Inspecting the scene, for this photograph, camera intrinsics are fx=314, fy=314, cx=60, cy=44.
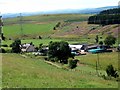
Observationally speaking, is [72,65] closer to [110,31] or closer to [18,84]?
[18,84]

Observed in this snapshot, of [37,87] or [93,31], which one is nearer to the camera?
[37,87]

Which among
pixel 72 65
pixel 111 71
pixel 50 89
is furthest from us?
pixel 72 65

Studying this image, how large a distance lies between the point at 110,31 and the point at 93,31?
12.5 m

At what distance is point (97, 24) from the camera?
18688cm


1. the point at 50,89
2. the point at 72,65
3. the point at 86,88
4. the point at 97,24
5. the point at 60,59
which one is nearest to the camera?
the point at 50,89

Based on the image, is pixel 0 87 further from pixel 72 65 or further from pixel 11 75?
pixel 72 65

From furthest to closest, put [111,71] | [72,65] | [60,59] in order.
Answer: [60,59] < [72,65] < [111,71]

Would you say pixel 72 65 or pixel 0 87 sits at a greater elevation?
pixel 0 87

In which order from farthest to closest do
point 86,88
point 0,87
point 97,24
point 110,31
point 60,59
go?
point 97,24, point 110,31, point 60,59, point 86,88, point 0,87

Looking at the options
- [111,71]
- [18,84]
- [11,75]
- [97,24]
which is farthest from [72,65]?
[97,24]

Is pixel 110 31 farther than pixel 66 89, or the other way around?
pixel 110 31

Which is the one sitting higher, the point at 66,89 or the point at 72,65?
the point at 66,89

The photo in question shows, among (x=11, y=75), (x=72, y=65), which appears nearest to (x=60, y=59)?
(x=72, y=65)

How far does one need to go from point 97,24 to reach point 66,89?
166866 millimetres
